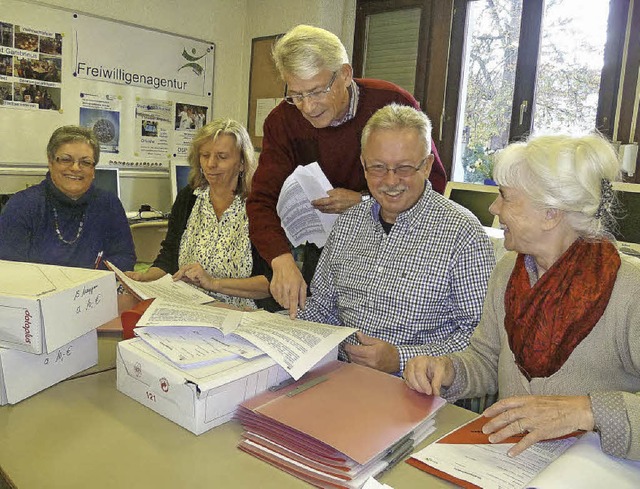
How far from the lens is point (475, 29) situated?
378cm

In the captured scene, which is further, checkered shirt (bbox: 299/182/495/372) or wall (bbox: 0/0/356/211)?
wall (bbox: 0/0/356/211)

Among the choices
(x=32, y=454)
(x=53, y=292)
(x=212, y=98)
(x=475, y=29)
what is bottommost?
(x=32, y=454)

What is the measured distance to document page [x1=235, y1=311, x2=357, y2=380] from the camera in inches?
42.4

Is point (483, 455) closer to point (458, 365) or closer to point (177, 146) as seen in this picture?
point (458, 365)

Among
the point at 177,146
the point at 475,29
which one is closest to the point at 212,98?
the point at 177,146

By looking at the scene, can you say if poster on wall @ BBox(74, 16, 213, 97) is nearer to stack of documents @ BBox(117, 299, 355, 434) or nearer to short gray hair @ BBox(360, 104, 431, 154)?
short gray hair @ BBox(360, 104, 431, 154)

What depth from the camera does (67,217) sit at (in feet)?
7.38

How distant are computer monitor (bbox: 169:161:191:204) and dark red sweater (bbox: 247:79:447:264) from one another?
2688mm

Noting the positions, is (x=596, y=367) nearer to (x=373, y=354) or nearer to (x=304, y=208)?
(x=373, y=354)

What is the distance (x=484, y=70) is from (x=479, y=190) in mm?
1379

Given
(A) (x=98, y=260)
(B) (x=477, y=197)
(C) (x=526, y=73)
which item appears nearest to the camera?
(A) (x=98, y=260)

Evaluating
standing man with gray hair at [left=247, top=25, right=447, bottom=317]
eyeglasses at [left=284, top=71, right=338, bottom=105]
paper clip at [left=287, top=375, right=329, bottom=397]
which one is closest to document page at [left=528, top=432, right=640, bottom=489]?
paper clip at [left=287, top=375, right=329, bottom=397]

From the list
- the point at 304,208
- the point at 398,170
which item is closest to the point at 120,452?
the point at 398,170

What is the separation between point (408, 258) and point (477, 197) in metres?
1.31
